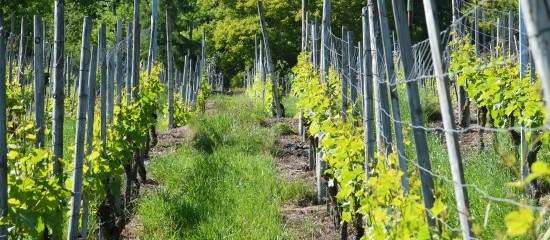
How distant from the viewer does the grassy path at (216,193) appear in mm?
6266

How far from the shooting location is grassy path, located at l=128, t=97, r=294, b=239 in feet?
20.6

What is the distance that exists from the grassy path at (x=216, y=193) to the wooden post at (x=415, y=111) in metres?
2.95

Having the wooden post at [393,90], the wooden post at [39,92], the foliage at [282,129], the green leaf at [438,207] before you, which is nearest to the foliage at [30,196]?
the wooden post at [39,92]

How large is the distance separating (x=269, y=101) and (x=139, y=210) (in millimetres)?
10266

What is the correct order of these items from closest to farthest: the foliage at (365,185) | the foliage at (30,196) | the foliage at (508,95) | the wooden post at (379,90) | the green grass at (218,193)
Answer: the foliage at (365,185) < the foliage at (30,196) < the wooden post at (379,90) < the foliage at (508,95) < the green grass at (218,193)

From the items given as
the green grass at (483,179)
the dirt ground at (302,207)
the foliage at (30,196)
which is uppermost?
the foliage at (30,196)

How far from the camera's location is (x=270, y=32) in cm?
3688

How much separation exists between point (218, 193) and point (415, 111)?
4.64 metres

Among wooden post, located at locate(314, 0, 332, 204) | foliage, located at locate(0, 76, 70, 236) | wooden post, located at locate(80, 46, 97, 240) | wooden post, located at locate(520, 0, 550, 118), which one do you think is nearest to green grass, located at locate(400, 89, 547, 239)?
wooden post, located at locate(314, 0, 332, 204)

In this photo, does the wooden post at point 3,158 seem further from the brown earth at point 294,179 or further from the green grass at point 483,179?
the brown earth at point 294,179

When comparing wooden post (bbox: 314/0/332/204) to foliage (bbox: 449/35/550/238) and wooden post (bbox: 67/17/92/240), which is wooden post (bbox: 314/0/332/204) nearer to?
foliage (bbox: 449/35/550/238)

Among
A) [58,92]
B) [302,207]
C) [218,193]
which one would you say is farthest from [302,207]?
[58,92]

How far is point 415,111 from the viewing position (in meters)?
3.13

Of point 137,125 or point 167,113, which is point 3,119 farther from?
point 167,113
